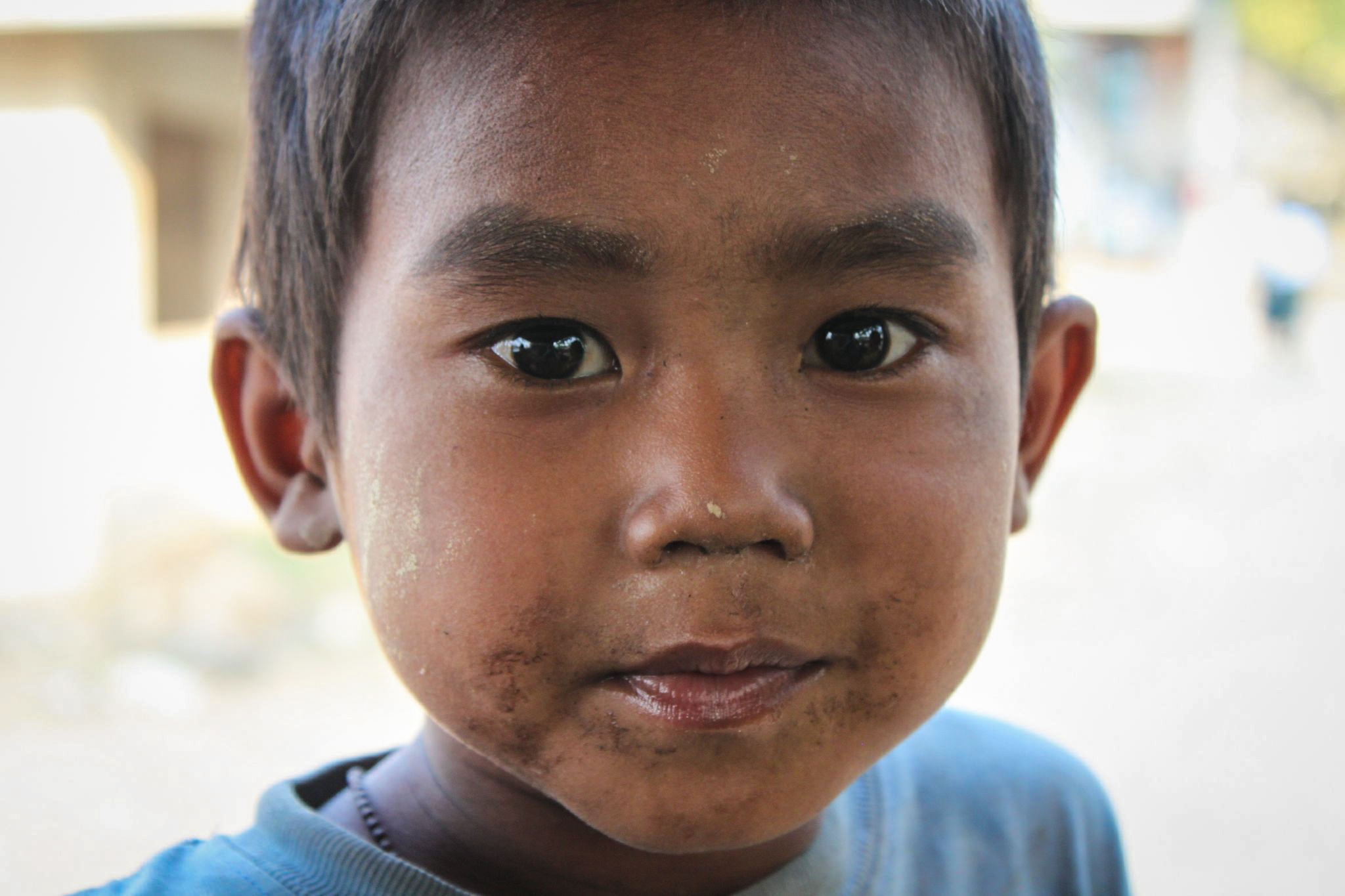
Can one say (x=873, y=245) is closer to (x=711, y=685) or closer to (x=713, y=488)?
(x=713, y=488)

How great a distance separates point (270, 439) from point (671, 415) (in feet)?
1.77

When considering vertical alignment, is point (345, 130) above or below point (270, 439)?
above

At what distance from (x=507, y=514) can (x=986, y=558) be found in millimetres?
421

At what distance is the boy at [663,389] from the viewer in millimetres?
979

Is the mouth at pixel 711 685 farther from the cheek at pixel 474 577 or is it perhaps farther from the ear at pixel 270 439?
the ear at pixel 270 439

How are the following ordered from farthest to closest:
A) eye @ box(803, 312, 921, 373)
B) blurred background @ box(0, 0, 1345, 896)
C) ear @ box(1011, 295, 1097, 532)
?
1. blurred background @ box(0, 0, 1345, 896)
2. ear @ box(1011, 295, 1097, 532)
3. eye @ box(803, 312, 921, 373)

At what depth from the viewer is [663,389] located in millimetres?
988

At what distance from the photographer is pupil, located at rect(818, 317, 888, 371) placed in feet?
3.48

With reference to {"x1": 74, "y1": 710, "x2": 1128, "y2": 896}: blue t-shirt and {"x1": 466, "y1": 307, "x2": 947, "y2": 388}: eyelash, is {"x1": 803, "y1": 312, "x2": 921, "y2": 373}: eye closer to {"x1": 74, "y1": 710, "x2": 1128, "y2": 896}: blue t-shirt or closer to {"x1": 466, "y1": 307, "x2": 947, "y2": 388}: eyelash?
{"x1": 466, "y1": 307, "x2": 947, "y2": 388}: eyelash

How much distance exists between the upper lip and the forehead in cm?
30

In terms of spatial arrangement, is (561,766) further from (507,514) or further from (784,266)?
(784,266)

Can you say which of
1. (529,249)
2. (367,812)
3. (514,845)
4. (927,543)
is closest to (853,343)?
(927,543)

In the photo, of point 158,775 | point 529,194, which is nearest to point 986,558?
point 529,194

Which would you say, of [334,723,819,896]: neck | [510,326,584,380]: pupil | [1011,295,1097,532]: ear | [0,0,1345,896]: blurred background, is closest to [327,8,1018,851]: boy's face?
[510,326,584,380]: pupil
